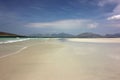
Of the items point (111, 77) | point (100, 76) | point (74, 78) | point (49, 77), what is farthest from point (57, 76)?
point (111, 77)

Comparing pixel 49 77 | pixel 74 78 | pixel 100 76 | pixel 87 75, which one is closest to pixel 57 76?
pixel 49 77

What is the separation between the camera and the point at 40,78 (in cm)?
457

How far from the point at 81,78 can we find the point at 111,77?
93cm

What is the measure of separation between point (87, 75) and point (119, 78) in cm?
97

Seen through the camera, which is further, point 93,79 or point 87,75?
point 87,75

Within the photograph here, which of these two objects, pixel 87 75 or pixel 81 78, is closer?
pixel 81 78

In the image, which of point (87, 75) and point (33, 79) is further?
point (87, 75)

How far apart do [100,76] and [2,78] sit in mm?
3011

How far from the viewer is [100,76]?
4750 millimetres

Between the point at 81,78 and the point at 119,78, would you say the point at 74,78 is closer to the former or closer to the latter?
the point at 81,78

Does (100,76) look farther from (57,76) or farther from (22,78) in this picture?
(22,78)

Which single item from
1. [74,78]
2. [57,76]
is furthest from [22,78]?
[74,78]

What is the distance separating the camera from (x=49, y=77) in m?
4.69

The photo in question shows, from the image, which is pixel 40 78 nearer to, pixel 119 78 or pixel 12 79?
pixel 12 79
